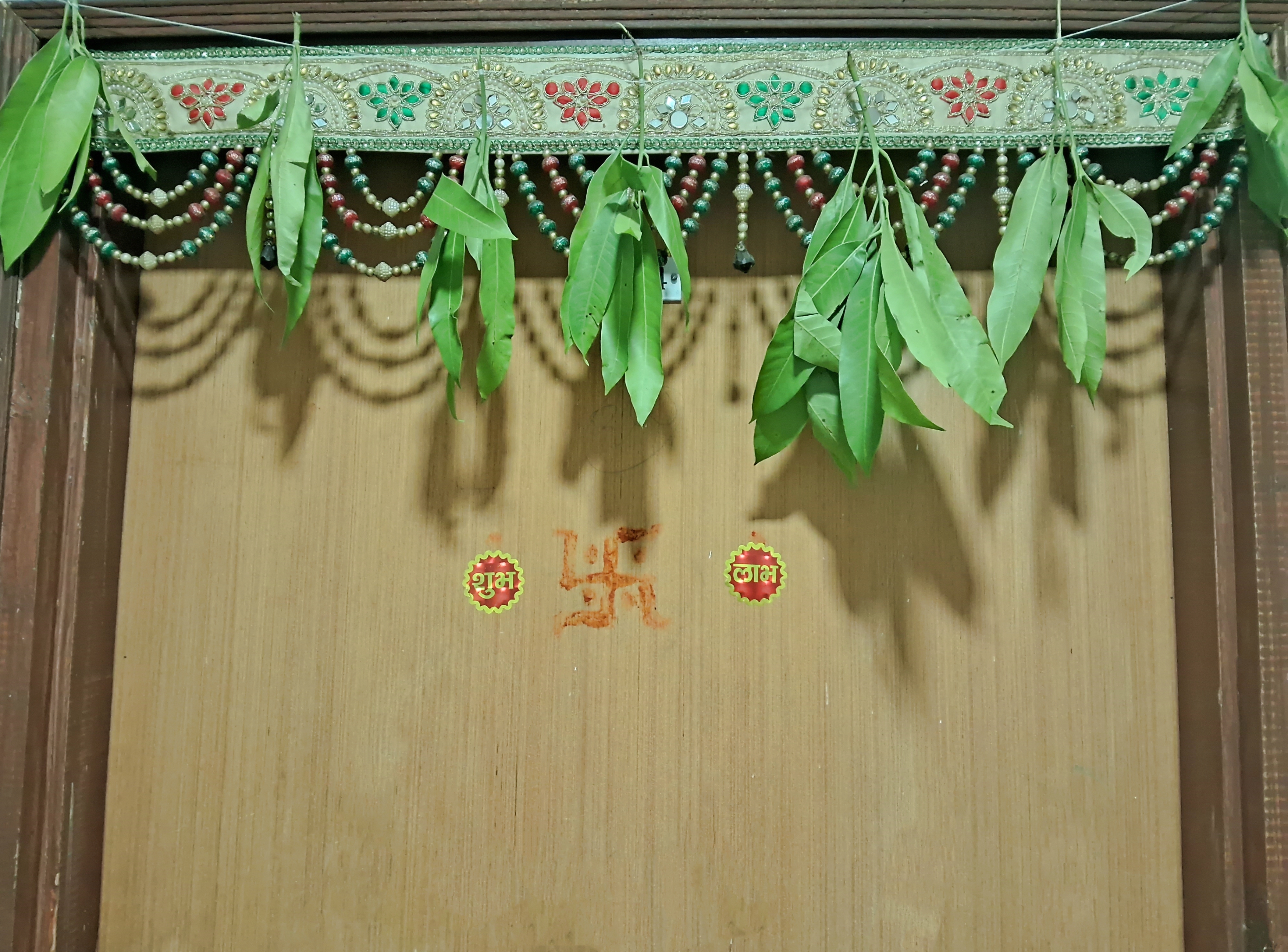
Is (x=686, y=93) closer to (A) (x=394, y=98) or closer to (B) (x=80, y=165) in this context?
(A) (x=394, y=98)

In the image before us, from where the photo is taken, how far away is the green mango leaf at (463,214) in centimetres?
60

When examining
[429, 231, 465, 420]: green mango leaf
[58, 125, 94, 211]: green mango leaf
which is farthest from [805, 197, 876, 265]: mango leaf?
[58, 125, 94, 211]: green mango leaf

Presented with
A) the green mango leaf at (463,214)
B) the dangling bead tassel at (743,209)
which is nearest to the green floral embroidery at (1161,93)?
the dangling bead tassel at (743,209)

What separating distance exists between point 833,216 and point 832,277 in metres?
0.07

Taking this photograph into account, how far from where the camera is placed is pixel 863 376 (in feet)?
1.99

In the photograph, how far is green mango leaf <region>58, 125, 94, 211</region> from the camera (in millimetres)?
676

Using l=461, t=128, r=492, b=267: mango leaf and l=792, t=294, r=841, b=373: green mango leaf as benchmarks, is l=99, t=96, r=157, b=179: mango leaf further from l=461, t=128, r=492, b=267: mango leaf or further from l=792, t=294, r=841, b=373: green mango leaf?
l=792, t=294, r=841, b=373: green mango leaf

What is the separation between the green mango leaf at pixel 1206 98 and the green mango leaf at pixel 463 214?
0.53 metres

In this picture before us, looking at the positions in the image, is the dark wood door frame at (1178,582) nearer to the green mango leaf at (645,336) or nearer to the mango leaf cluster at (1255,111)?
the mango leaf cluster at (1255,111)

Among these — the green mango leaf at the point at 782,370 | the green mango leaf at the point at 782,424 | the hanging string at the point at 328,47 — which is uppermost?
the hanging string at the point at 328,47

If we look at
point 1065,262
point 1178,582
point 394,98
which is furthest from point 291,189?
point 1178,582

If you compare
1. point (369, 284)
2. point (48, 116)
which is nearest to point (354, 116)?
point (369, 284)

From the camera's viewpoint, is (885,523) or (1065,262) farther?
(885,523)

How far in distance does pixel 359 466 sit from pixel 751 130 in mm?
503
